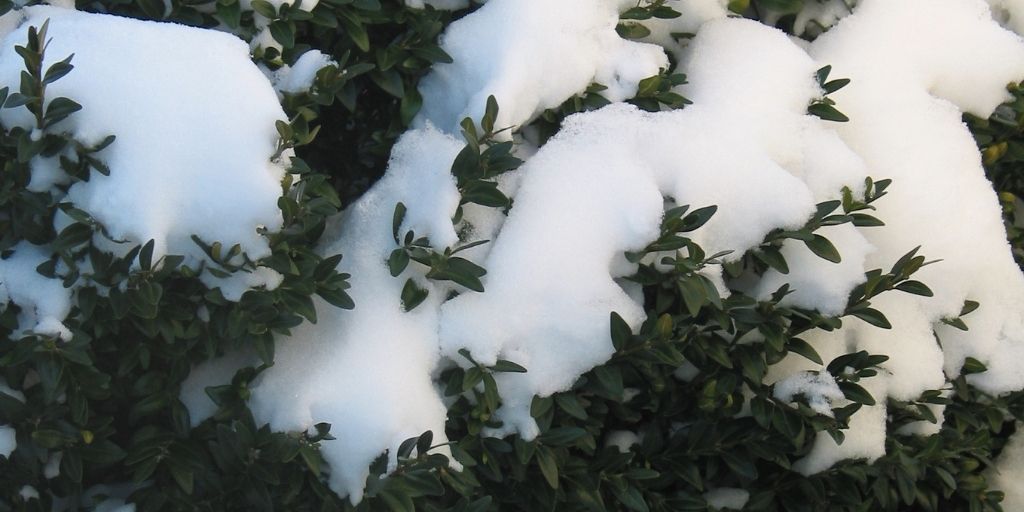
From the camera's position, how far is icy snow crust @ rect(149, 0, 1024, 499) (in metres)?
2.01

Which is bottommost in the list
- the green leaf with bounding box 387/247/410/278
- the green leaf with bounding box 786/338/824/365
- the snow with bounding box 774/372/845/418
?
the snow with bounding box 774/372/845/418

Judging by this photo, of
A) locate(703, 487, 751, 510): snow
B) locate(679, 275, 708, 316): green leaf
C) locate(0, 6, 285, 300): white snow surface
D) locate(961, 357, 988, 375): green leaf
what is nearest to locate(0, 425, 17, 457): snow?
locate(0, 6, 285, 300): white snow surface

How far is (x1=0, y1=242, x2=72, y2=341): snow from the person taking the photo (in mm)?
1865

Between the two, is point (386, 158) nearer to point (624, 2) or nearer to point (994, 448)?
point (624, 2)

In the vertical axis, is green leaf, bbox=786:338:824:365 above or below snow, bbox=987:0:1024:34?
below

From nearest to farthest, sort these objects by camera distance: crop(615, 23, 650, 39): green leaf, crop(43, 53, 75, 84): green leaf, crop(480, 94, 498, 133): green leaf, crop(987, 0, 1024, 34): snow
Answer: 1. crop(43, 53, 75, 84): green leaf
2. crop(480, 94, 498, 133): green leaf
3. crop(615, 23, 650, 39): green leaf
4. crop(987, 0, 1024, 34): snow

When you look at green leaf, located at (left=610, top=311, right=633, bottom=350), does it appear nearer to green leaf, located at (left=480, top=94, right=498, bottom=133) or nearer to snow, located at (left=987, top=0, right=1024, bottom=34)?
green leaf, located at (left=480, top=94, right=498, bottom=133)

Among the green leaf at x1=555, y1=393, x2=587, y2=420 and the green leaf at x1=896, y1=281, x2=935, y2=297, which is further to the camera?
→ the green leaf at x1=896, y1=281, x2=935, y2=297

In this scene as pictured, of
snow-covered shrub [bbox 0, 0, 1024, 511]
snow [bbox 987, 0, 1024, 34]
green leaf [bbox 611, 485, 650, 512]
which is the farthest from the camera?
snow [bbox 987, 0, 1024, 34]

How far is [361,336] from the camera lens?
6.57 feet

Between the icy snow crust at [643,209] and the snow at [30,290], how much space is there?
369 mm

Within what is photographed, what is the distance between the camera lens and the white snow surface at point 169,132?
1799 millimetres

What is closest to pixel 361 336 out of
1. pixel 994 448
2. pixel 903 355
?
pixel 903 355

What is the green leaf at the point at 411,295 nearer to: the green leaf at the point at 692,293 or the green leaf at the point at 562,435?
the green leaf at the point at 562,435
